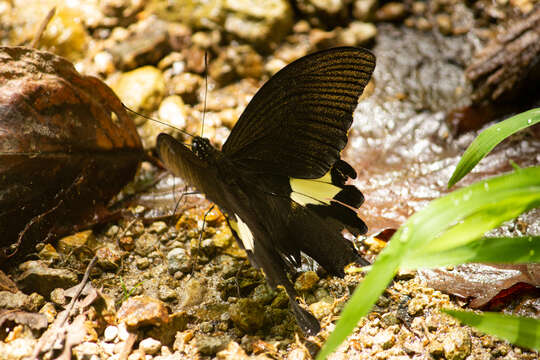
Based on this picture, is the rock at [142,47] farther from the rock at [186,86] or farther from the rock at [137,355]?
the rock at [137,355]

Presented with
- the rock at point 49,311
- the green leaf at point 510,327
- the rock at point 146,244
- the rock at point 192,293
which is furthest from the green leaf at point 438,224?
the rock at point 146,244

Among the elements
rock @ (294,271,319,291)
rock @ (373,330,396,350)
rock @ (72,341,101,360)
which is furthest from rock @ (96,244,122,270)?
rock @ (373,330,396,350)

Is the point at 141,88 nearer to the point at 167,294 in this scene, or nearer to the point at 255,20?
the point at 255,20

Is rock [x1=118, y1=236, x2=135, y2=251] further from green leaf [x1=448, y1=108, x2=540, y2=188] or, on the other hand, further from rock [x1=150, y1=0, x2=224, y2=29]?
rock [x1=150, y1=0, x2=224, y2=29]

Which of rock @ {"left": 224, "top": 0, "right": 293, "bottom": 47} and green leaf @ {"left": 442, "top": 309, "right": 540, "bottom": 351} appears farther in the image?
rock @ {"left": 224, "top": 0, "right": 293, "bottom": 47}

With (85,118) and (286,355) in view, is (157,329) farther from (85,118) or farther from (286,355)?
(85,118)

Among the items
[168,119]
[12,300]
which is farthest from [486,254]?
[168,119]
